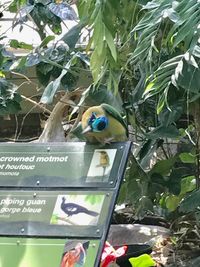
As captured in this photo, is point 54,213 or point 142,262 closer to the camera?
point 54,213

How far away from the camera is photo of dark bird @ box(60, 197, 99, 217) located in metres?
1.45

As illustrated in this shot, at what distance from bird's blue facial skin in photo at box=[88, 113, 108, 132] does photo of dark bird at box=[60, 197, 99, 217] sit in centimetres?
21

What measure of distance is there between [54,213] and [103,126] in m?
0.28

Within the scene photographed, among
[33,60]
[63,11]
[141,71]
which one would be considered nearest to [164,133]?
[141,71]

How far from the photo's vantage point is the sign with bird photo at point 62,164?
1.52m

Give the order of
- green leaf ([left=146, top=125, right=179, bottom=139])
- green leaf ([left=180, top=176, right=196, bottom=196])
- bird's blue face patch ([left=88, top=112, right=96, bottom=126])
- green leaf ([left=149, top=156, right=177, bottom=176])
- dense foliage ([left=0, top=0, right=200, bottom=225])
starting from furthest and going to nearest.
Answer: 1. green leaf ([left=180, top=176, right=196, bottom=196])
2. green leaf ([left=149, top=156, right=177, bottom=176])
3. green leaf ([left=146, top=125, right=179, bottom=139])
4. bird's blue face patch ([left=88, top=112, right=96, bottom=126])
5. dense foliage ([left=0, top=0, right=200, bottom=225])

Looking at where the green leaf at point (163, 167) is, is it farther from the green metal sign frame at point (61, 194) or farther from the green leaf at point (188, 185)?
the green metal sign frame at point (61, 194)

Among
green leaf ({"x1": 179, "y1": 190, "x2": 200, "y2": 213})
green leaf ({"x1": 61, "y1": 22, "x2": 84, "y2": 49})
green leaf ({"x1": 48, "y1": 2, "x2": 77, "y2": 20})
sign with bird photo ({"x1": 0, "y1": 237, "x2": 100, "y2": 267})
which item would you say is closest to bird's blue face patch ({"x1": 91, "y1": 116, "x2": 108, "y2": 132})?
sign with bird photo ({"x1": 0, "y1": 237, "x2": 100, "y2": 267})

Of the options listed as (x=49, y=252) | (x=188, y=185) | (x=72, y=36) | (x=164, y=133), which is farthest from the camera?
(x=188, y=185)

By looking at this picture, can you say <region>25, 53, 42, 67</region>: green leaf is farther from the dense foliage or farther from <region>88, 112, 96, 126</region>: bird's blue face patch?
<region>88, 112, 96, 126</region>: bird's blue face patch

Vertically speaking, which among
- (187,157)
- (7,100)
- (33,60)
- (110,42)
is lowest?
(187,157)

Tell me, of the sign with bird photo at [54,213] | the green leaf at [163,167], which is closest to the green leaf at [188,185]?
the green leaf at [163,167]

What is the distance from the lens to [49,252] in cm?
142

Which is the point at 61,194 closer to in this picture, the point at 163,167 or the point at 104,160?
the point at 104,160
